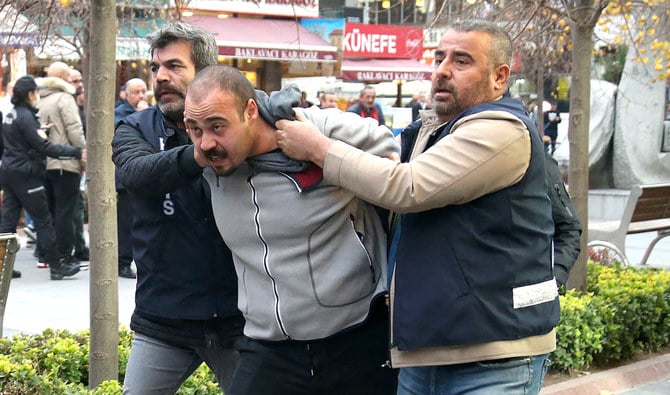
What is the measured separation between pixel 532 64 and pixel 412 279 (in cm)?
1485

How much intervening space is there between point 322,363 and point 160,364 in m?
0.78

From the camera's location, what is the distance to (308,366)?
3.14m

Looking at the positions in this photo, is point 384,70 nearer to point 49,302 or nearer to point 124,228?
point 124,228

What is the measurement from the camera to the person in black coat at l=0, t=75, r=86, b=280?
1020 cm

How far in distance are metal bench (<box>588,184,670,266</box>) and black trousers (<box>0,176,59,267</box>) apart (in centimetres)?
541

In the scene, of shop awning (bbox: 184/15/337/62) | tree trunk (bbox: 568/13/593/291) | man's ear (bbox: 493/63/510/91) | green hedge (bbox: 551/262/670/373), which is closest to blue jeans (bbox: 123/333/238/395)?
man's ear (bbox: 493/63/510/91)

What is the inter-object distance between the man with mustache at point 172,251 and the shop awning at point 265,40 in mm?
13977

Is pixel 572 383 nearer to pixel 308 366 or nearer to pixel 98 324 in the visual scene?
pixel 98 324

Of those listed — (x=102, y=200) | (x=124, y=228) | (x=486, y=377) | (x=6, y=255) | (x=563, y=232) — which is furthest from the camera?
(x=124, y=228)

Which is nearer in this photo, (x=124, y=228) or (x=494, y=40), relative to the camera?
(x=494, y=40)

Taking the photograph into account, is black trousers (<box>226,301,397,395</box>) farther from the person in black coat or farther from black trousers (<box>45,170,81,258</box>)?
black trousers (<box>45,170,81,258</box>)

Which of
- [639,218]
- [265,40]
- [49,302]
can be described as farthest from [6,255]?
[265,40]

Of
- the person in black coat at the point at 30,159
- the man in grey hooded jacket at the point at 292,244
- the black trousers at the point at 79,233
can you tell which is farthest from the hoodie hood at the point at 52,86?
the man in grey hooded jacket at the point at 292,244

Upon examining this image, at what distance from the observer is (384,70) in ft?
81.2
